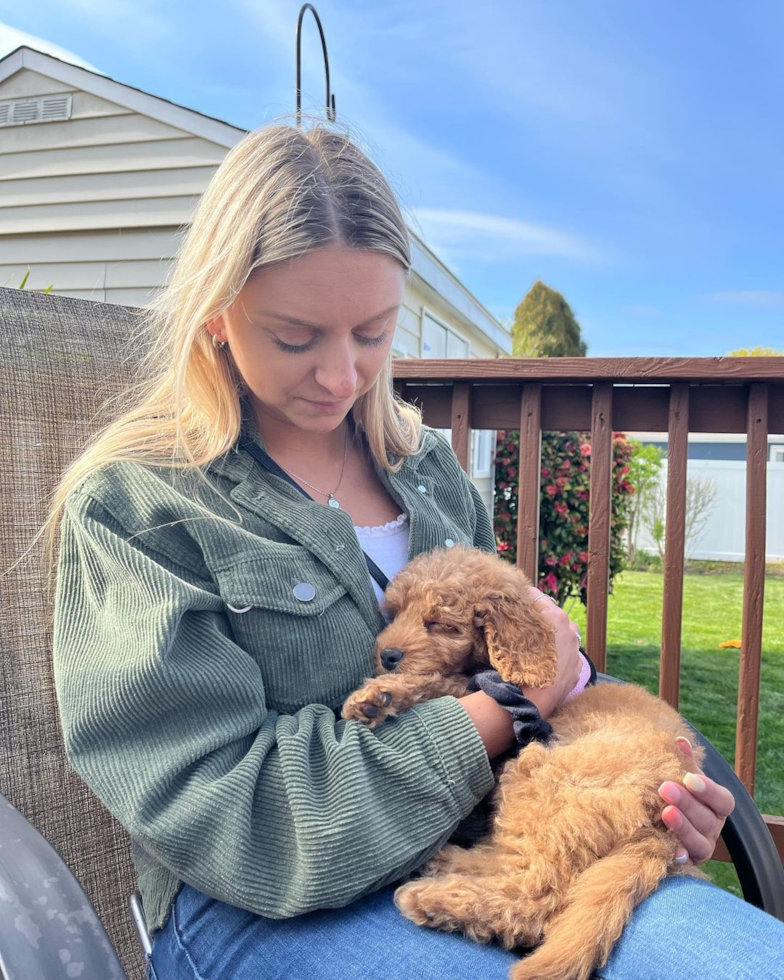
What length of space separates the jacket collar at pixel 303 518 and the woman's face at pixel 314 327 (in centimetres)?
15

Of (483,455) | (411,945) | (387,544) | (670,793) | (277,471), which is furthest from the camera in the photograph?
(483,455)

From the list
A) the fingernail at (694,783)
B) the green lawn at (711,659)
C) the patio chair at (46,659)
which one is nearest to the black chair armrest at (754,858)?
the patio chair at (46,659)

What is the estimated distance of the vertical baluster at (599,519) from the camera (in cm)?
295

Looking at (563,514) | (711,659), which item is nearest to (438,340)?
(563,514)

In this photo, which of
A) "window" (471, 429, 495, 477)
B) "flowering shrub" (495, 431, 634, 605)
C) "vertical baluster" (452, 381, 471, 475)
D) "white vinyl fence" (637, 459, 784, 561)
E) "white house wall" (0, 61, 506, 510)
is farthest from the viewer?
"white vinyl fence" (637, 459, 784, 561)

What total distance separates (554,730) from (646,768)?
0.23 m

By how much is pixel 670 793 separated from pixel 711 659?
6944mm

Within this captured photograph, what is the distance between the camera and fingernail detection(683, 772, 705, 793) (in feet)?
4.42

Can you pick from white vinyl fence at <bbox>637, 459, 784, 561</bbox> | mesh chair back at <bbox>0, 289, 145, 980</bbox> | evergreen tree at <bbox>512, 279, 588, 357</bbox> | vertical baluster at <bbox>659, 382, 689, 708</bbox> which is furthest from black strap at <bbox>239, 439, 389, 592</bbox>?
evergreen tree at <bbox>512, 279, 588, 357</bbox>

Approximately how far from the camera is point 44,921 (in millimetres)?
1066

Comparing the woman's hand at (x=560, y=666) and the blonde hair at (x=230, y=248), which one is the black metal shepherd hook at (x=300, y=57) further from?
the woman's hand at (x=560, y=666)

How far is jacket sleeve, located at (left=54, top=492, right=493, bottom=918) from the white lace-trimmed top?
1.53 feet

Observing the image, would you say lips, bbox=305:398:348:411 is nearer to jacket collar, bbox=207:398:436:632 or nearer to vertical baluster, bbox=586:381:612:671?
jacket collar, bbox=207:398:436:632

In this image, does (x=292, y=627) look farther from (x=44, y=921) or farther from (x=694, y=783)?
(x=694, y=783)
